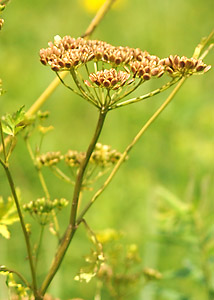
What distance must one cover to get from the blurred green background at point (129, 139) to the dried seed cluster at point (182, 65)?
181cm

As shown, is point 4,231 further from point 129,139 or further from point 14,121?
point 129,139

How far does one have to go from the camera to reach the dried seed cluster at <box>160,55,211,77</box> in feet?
4.18

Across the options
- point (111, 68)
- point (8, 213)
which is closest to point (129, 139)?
point (8, 213)

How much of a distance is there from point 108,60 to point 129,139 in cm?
354

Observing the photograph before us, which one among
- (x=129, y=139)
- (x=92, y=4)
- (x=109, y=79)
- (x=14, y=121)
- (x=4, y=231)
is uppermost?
(x=92, y=4)

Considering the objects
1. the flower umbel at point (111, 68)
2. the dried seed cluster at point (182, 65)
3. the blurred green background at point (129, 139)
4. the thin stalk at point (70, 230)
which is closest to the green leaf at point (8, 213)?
the thin stalk at point (70, 230)

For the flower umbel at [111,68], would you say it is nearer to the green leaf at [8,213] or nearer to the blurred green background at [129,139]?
the green leaf at [8,213]

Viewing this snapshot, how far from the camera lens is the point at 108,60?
1.31m

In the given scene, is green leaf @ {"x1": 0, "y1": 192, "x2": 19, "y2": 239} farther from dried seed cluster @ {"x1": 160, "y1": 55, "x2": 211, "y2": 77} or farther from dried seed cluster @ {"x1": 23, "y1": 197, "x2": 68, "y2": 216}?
dried seed cluster @ {"x1": 160, "y1": 55, "x2": 211, "y2": 77}

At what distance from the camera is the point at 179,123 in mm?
4555

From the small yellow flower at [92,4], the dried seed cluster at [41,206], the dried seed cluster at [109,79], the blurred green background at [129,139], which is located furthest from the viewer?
the small yellow flower at [92,4]

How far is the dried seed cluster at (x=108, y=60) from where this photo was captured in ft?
4.08

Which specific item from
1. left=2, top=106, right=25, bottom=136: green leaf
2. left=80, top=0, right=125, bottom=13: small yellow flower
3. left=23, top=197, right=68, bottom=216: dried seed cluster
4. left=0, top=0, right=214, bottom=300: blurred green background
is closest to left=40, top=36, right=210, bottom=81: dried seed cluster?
left=2, top=106, right=25, bottom=136: green leaf

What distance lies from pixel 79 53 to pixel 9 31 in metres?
4.24
